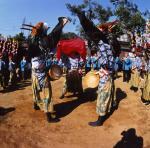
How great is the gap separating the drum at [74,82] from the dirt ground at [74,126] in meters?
0.64

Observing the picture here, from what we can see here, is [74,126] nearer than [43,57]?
Yes

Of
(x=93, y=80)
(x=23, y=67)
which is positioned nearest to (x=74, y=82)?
(x=93, y=80)

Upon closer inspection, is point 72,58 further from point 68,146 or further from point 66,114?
point 68,146

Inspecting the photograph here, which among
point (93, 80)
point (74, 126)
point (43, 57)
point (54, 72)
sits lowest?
point (74, 126)

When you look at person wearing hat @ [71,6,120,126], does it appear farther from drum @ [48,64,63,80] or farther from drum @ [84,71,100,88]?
drum @ [48,64,63,80]

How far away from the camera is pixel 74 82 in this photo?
36.8ft

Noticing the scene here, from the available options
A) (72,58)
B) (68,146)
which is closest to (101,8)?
(72,58)

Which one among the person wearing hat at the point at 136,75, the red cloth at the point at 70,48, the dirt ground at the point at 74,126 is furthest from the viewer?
the red cloth at the point at 70,48

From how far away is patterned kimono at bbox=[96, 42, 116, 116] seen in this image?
8156 millimetres

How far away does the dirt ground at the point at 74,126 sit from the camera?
7031 millimetres

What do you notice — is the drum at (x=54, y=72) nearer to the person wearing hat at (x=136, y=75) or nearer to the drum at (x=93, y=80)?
the drum at (x=93, y=80)

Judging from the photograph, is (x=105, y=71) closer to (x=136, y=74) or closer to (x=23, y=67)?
(x=136, y=74)

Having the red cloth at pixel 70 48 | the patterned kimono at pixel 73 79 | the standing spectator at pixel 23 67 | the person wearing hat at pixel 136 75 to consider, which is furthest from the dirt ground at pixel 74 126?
the standing spectator at pixel 23 67

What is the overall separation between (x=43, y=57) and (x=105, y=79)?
1566 mm
